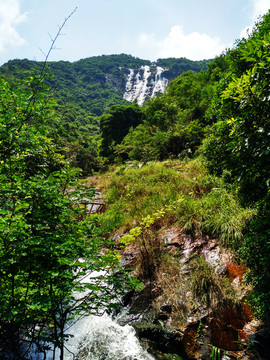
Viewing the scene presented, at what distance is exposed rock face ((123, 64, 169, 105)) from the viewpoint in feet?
344

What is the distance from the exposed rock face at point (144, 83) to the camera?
104750 mm

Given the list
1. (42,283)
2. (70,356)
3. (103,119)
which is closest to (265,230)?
(42,283)

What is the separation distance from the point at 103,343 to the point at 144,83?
13193 centimetres

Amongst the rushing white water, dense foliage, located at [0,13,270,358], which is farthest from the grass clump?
the rushing white water

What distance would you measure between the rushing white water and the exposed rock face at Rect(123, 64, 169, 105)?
10429cm

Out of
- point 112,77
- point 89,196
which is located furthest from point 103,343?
point 112,77

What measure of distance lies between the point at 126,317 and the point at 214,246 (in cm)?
257

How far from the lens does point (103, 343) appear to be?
380 centimetres

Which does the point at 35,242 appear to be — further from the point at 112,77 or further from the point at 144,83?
the point at 112,77

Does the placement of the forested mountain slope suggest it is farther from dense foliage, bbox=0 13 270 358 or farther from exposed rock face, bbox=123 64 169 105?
dense foliage, bbox=0 13 270 358

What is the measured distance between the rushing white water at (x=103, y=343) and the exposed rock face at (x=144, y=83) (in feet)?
342

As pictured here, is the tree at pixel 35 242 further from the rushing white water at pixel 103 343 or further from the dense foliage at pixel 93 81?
the dense foliage at pixel 93 81

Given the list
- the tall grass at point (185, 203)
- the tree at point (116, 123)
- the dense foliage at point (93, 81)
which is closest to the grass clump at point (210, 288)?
the tall grass at point (185, 203)

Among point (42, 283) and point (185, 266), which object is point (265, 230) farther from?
point (42, 283)
